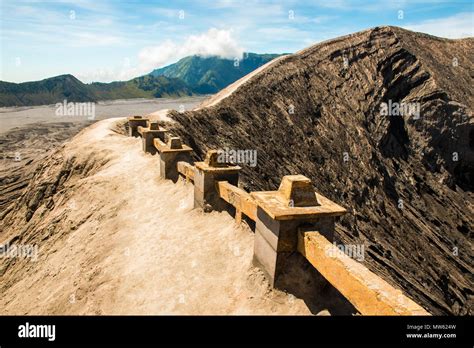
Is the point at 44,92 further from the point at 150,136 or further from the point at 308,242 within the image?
the point at 308,242

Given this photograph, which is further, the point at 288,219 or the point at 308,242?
the point at 288,219

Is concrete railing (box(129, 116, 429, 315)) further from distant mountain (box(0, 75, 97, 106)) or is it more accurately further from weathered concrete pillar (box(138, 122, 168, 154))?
distant mountain (box(0, 75, 97, 106))

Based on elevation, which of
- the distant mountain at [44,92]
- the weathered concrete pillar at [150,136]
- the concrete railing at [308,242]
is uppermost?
the distant mountain at [44,92]

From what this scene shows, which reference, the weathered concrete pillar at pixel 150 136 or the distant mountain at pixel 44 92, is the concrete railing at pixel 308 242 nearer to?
the weathered concrete pillar at pixel 150 136

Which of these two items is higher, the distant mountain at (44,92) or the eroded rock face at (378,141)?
the distant mountain at (44,92)

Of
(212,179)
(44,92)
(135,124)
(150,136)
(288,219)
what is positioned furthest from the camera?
(44,92)

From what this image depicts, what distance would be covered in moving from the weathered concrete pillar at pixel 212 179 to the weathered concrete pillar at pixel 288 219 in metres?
3.39

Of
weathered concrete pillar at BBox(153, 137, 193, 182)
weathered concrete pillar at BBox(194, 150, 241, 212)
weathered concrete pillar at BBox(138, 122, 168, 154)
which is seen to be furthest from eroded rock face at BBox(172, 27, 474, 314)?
weathered concrete pillar at BBox(194, 150, 241, 212)

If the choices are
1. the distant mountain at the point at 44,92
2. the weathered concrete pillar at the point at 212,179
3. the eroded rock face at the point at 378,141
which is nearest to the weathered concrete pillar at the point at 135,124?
the eroded rock face at the point at 378,141

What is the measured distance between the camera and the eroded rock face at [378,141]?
24.1 meters

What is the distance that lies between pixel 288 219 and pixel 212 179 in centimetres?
424

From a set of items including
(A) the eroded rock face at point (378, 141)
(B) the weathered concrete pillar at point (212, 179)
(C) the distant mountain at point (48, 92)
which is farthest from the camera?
(C) the distant mountain at point (48, 92)

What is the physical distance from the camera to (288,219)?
593 centimetres

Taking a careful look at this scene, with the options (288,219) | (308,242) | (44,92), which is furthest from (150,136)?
(44,92)
